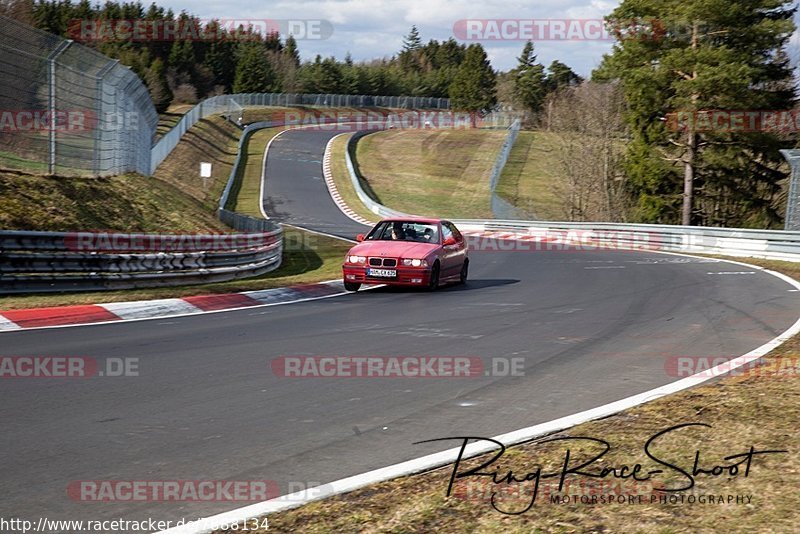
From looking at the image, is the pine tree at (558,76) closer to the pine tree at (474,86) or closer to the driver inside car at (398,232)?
the pine tree at (474,86)

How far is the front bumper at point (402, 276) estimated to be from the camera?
1603 cm

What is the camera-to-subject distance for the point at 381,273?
1598 centimetres

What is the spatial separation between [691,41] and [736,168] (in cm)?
692

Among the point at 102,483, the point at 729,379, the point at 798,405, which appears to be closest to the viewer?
the point at 102,483

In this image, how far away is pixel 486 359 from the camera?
29.7 ft

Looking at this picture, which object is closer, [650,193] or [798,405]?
[798,405]

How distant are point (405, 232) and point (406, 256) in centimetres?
140

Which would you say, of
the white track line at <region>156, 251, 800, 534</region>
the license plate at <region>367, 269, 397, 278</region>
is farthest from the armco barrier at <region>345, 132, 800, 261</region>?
the white track line at <region>156, 251, 800, 534</region>

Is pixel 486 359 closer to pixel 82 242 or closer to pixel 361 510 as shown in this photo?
pixel 361 510

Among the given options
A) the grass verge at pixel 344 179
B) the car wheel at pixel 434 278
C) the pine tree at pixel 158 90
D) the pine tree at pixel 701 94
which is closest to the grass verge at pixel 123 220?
the car wheel at pixel 434 278

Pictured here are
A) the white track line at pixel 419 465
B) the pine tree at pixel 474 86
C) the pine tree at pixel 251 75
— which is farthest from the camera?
the pine tree at pixel 474 86

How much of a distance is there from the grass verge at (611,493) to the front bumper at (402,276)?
997cm

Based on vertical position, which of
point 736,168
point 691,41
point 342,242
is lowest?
point 342,242

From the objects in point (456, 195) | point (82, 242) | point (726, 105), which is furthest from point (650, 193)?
point (82, 242)
